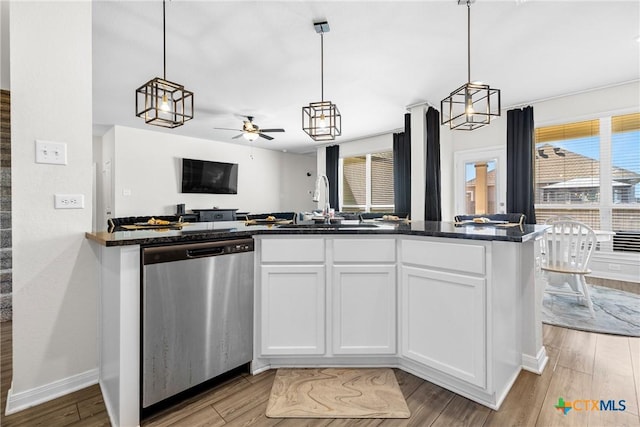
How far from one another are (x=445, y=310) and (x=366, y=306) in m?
0.45

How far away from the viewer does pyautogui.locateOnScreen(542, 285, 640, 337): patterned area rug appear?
8.30 ft

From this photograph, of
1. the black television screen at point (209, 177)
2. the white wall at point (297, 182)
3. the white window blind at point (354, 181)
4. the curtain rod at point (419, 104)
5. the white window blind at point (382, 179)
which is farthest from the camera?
the white wall at point (297, 182)

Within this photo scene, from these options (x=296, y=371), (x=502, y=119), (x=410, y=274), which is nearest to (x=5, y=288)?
(x=296, y=371)

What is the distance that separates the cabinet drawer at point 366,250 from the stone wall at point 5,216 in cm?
305

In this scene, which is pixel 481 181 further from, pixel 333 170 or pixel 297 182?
pixel 297 182

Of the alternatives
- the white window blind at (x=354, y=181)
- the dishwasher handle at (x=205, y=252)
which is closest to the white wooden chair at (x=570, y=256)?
the dishwasher handle at (x=205, y=252)

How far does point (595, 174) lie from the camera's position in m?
4.48

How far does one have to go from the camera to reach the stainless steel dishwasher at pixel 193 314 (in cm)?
143

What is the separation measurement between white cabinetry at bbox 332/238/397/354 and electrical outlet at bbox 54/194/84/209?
150cm

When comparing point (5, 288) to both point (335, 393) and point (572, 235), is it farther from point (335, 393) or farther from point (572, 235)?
point (572, 235)

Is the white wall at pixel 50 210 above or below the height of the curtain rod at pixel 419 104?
below

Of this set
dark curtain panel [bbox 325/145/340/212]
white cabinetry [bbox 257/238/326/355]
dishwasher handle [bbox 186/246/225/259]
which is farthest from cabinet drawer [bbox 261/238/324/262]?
dark curtain panel [bbox 325/145/340/212]

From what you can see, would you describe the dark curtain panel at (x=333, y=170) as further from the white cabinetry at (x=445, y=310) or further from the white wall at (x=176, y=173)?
the white cabinetry at (x=445, y=310)

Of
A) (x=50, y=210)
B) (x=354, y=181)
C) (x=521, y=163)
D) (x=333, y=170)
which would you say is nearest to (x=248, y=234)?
(x=50, y=210)
